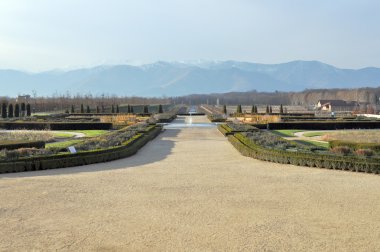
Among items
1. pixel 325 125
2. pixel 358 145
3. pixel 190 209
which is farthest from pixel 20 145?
pixel 325 125

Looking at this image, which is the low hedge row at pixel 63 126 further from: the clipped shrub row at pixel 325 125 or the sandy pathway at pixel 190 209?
the sandy pathway at pixel 190 209

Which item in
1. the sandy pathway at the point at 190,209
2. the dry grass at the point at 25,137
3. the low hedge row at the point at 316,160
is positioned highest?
the dry grass at the point at 25,137

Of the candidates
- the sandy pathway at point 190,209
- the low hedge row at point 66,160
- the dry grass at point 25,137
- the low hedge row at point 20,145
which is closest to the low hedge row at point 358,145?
the sandy pathway at point 190,209

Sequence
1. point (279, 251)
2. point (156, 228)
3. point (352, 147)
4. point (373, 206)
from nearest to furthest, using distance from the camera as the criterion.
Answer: point (279, 251)
point (156, 228)
point (373, 206)
point (352, 147)

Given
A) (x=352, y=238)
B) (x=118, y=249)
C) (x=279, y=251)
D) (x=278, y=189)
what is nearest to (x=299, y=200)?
(x=278, y=189)

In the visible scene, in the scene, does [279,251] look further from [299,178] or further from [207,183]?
[299,178]

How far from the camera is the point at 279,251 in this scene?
20.9ft

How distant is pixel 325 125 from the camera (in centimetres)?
3116

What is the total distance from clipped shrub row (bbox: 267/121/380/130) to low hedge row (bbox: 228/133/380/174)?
49.8ft

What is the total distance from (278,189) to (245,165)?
3.61 m

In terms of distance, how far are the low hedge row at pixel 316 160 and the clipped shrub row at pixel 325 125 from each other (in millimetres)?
15174

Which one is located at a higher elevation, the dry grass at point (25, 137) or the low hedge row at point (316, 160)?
the dry grass at point (25, 137)

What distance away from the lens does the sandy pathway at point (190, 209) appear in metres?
6.77

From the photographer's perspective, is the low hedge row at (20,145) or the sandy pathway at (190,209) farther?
the low hedge row at (20,145)
